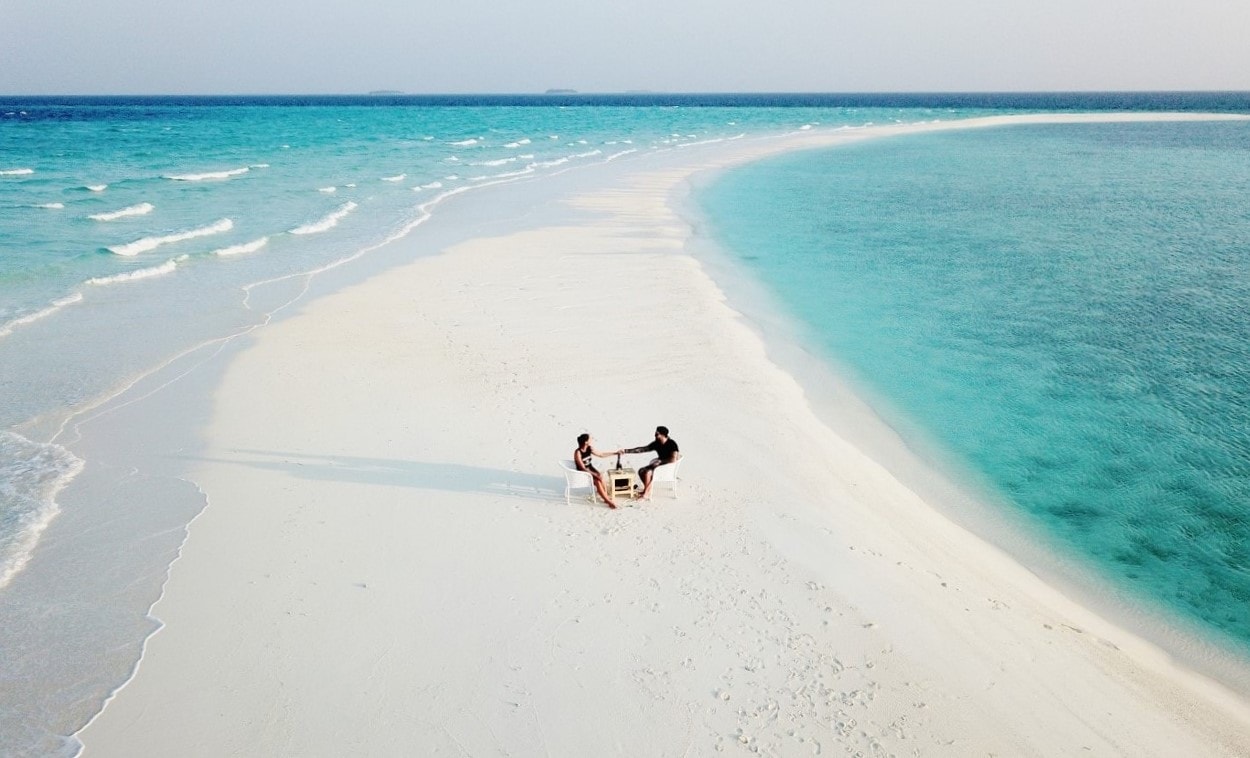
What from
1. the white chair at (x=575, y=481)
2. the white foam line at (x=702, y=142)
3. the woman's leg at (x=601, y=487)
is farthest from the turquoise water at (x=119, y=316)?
the white foam line at (x=702, y=142)

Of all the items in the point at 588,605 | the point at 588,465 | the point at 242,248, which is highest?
the point at 242,248

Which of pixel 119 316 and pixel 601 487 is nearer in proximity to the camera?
pixel 601 487

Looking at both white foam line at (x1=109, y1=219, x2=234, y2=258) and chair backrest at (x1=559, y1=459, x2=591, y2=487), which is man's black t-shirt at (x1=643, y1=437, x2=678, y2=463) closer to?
chair backrest at (x1=559, y1=459, x2=591, y2=487)

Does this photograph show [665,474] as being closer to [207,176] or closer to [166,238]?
[166,238]

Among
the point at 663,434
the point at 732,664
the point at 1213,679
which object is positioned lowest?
the point at 1213,679

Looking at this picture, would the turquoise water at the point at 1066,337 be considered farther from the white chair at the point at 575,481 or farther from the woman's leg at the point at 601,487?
the white chair at the point at 575,481

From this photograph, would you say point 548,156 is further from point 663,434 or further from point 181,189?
point 663,434

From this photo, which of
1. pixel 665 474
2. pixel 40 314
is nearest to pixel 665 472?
pixel 665 474

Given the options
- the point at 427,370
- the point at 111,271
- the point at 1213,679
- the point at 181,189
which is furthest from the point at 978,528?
the point at 181,189
